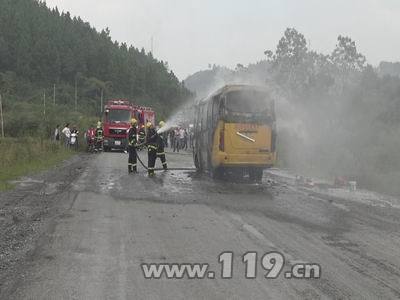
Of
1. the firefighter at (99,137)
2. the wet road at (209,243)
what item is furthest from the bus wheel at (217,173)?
the firefighter at (99,137)

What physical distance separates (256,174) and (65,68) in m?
114

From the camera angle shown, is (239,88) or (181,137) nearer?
(239,88)

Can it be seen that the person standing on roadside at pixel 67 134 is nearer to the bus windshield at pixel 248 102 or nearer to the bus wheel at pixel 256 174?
the bus wheel at pixel 256 174

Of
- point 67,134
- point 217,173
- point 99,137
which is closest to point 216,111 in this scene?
point 217,173

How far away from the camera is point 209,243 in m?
8.27

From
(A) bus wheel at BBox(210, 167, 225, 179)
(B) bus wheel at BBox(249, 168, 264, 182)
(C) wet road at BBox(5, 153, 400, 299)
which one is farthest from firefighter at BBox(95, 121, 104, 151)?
(C) wet road at BBox(5, 153, 400, 299)

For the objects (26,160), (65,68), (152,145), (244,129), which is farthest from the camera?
(65,68)

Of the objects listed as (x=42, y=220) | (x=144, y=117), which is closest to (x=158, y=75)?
(x=144, y=117)

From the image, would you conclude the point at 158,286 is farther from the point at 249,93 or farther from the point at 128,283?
the point at 249,93

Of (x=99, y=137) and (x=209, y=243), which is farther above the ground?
(x=99, y=137)

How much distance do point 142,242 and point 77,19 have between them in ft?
564

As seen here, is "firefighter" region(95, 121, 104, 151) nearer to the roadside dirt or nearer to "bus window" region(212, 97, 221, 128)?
the roadside dirt
